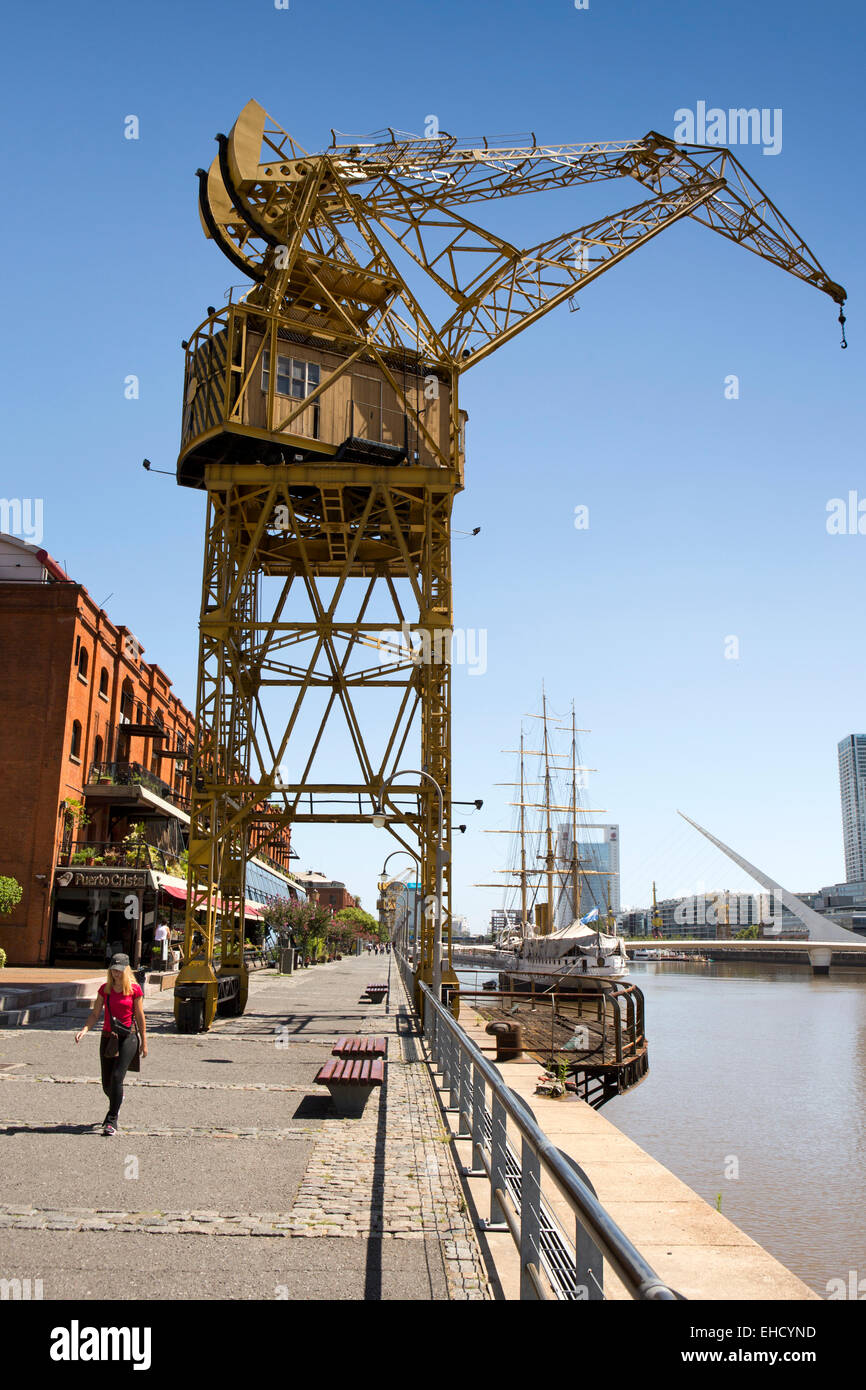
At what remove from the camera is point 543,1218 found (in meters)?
6.82

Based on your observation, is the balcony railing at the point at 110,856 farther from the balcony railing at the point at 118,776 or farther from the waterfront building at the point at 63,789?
the balcony railing at the point at 118,776

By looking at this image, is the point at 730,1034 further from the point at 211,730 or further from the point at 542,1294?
the point at 542,1294

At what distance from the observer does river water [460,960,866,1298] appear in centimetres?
1620

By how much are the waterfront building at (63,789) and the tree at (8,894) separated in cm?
305

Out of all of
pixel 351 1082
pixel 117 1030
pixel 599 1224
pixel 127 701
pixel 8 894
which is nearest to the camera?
pixel 599 1224

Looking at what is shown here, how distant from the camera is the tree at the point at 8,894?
94.1 feet

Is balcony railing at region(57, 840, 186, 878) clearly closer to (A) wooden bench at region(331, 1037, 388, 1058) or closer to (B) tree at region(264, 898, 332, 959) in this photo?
(A) wooden bench at region(331, 1037, 388, 1058)

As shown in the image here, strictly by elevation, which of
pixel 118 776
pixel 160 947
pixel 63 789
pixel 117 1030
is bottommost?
pixel 160 947

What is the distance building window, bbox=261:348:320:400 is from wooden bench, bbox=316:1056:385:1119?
1732cm

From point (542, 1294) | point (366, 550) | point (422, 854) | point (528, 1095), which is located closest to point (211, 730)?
point (422, 854)

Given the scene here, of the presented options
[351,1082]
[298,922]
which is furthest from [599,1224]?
[298,922]

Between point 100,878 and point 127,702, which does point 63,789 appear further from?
point 127,702

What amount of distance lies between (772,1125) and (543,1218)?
20.4 meters

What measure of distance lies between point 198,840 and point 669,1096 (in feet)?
50.6
